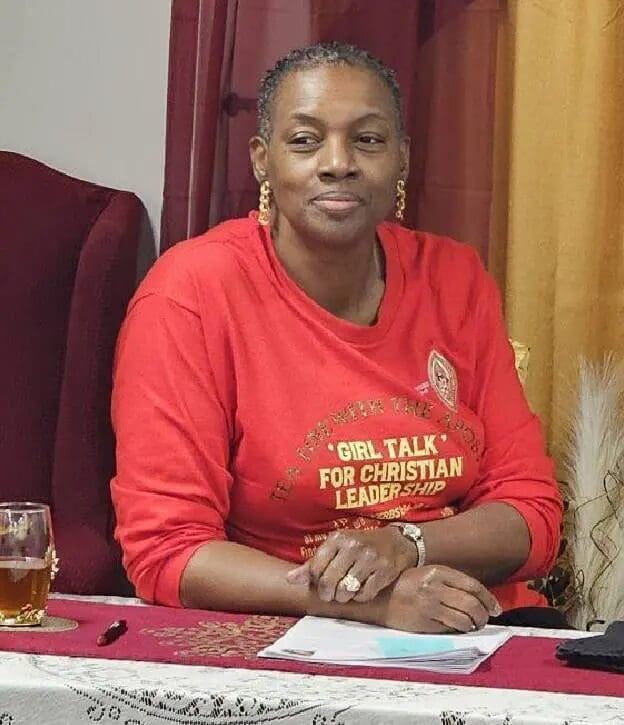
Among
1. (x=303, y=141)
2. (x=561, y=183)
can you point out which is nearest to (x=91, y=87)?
(x=303, y=141)

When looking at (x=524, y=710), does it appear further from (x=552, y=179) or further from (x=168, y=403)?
(x=552, y=179)

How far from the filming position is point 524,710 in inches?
42.4

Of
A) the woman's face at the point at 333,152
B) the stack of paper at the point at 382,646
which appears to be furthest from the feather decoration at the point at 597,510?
the stack of paper at the point at 382,646

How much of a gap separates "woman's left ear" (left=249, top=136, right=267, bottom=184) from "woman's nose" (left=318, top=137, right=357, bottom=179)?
121 millimetres

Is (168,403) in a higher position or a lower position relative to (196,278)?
lower

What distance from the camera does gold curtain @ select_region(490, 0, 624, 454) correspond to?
212 cm

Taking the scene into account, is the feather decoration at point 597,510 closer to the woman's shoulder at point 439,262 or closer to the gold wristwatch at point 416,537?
the woman's shoulder at point 439,262

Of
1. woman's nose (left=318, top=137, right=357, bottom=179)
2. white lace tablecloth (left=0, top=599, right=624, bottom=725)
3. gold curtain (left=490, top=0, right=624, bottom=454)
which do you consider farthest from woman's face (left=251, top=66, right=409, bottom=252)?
white lace tablecloth (left=0, top=599, right=624, bottom=725)

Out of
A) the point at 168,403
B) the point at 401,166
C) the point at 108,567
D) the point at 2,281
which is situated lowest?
the point at 108,567

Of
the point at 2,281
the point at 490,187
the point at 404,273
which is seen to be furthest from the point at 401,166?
the point at 2,281

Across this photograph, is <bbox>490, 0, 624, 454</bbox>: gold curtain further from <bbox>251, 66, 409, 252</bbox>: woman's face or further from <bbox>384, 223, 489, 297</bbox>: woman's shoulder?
<bbox>251, 66, 409, 252</bbox>: woman's face

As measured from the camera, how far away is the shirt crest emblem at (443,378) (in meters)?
1.86

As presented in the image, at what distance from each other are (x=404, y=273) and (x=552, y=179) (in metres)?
0.36

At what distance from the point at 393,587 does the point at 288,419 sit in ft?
1.12
